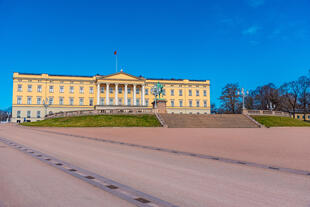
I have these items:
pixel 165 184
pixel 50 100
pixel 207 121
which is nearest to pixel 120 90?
pixel 50 100

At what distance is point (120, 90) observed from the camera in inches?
3524

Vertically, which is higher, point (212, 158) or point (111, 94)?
point (111, 94)

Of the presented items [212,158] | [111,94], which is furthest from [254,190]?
[111,94]

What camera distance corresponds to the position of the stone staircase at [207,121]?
140 feet

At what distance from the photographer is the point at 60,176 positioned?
7180mm

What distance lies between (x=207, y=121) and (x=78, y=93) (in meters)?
56.7

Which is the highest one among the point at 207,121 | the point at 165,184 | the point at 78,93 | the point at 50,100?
the point at 78,93

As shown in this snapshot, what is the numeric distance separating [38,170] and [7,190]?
224 centimetres

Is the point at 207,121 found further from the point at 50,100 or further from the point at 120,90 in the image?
the point at 50,100

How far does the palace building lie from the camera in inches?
3287

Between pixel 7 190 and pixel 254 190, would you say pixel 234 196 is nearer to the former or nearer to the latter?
pixel 254 190

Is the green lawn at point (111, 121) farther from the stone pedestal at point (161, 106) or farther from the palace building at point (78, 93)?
the palace building at point (78, 93)

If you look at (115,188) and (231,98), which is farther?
(231,98)

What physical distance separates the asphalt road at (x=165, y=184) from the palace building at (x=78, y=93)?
72386 mm
